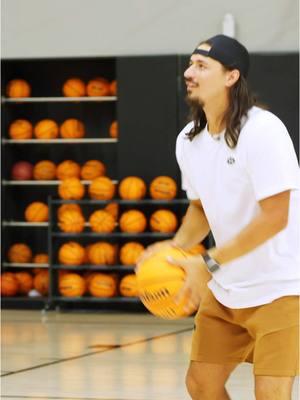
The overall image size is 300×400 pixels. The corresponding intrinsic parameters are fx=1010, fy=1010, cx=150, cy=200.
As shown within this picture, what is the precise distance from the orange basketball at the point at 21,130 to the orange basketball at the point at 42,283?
5.39 feet

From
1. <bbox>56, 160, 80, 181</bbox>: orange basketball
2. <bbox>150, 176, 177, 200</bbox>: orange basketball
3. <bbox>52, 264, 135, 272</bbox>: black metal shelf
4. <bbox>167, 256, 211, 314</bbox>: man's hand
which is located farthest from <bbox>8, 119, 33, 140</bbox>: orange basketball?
<bbox>167, 256, 211, 314</bbox>: man's hand

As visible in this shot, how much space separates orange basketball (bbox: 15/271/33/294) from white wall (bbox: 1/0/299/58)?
2.59m

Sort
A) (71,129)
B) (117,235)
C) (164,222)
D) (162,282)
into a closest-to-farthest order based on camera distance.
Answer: (162,282), (164,222), (117,235), (71,129)

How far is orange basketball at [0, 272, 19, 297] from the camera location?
38.7 feet

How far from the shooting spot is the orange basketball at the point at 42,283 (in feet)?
39.3

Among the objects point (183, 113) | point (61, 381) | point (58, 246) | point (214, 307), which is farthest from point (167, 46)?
point (214, 307)

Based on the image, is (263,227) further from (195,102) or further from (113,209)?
(113,209)

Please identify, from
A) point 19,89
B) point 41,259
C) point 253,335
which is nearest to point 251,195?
point 253,335

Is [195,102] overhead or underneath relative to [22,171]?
overhead

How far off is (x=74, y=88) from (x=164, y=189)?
174 cm

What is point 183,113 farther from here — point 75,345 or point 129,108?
point 75,345

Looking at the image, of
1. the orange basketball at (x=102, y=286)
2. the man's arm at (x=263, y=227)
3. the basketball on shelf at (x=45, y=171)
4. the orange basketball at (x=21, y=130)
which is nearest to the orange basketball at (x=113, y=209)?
the orange basketball at (x=102, y=286)

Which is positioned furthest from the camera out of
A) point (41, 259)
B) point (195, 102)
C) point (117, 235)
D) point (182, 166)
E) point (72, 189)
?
point (41, 259)

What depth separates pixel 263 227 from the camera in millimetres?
3637
